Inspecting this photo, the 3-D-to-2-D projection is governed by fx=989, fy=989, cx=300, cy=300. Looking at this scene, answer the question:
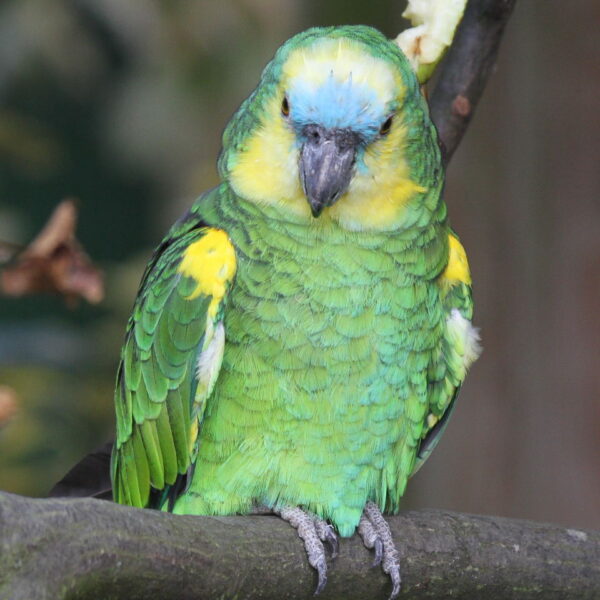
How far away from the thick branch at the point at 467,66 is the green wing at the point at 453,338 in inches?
7.5

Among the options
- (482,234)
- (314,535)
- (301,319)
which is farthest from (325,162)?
(482,234)

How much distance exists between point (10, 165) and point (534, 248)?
1.51 metres

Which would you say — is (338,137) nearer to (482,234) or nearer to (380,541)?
(380,541)

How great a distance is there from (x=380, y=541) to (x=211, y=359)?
0.35m

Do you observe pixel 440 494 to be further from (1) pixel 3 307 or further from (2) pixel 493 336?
(1) pixel 3 307

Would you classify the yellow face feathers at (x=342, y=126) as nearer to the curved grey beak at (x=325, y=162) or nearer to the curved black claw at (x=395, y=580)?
the curved grey beak at (x=325, y=162)

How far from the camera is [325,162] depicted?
130 cm

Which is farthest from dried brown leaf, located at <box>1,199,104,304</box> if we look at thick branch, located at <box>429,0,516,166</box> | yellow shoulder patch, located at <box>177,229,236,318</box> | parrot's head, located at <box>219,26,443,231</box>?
thick branch, located at <box>429,0,516,166</box>

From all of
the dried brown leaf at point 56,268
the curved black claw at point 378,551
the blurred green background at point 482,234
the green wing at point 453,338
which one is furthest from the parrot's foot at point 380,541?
the blurred green background at point 482,234

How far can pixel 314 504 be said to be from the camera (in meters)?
1.41

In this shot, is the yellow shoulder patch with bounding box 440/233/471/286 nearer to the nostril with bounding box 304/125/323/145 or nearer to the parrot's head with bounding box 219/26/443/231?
the parrot's head with bounding box 219/26/443/231

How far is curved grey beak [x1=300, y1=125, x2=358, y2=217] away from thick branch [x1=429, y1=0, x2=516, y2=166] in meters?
0.34

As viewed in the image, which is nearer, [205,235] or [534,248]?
[205,235]

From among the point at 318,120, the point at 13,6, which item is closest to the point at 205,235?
the point at 318,120
